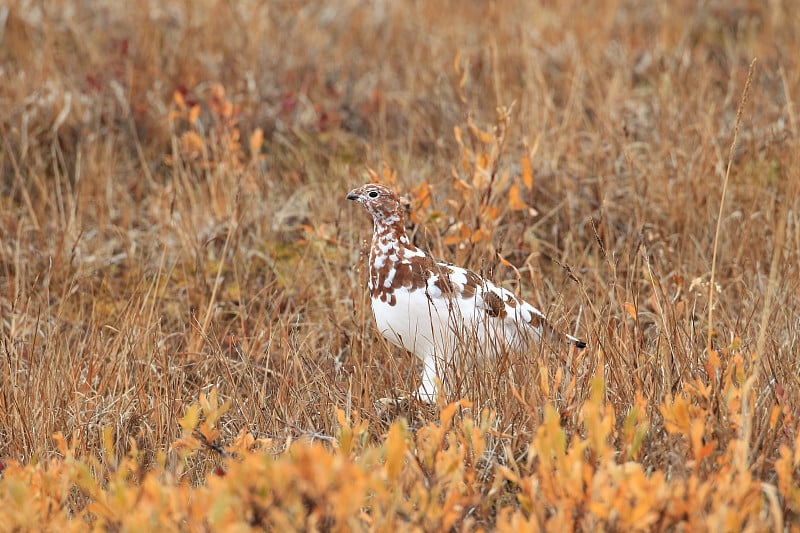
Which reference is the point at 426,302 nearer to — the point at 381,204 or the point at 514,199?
the point at 381,204

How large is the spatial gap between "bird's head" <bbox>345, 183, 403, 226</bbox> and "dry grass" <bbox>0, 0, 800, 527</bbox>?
14 cm

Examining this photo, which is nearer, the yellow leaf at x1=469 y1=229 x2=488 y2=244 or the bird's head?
the bird's head

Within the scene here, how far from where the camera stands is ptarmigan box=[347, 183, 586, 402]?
254 centimetres

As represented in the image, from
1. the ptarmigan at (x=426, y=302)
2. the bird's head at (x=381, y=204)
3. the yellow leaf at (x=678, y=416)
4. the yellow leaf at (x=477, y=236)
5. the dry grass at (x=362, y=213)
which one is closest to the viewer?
the yellow leaf at (x=678, y=416)

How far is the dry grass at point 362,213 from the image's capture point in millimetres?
2391

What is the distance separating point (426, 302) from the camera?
101 inches

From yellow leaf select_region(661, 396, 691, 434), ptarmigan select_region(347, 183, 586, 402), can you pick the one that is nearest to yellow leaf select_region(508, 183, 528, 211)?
ptarmigan select_region(347, 183, 586, 402)

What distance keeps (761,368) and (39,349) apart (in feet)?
7.04

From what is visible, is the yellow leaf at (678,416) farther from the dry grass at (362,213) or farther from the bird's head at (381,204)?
the bird's head at (381,204)

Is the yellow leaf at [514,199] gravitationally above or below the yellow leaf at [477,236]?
above

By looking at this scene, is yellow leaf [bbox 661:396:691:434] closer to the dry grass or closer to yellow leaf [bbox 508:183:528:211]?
the dry grass

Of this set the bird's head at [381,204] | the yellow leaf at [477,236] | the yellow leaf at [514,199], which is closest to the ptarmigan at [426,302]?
the bird's head at [381,204]

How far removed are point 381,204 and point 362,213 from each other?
104cm

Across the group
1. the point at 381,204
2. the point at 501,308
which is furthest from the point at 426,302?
the point at 381,204
